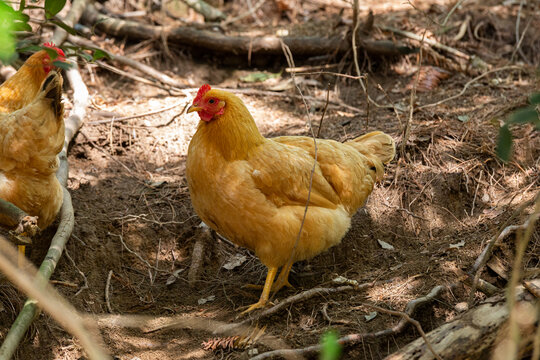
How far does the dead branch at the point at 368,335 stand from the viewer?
2.99 m

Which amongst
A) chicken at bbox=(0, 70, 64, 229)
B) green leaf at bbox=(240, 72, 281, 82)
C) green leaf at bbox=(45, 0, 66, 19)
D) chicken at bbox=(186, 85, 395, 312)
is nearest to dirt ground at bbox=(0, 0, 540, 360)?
green leaf at bbox=(240, 72, 281, 82)

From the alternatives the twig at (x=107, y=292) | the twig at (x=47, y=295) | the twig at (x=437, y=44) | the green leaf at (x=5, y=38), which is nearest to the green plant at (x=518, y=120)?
the twig at (x=47, y=295)

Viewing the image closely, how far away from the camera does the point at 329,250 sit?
4.67 meters

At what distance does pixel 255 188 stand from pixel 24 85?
249cm

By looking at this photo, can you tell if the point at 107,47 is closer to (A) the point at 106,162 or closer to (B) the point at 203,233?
(A) the point at 106,162

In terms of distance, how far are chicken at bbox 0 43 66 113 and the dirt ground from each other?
3.19ft

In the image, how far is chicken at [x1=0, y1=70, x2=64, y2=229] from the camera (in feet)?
11.9

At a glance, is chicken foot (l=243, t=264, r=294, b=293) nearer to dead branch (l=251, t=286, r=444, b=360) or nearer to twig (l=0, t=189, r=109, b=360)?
dead branch (l=251, t=286, r=444, b=360)

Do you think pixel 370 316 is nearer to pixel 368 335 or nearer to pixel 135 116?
pixel 368 335

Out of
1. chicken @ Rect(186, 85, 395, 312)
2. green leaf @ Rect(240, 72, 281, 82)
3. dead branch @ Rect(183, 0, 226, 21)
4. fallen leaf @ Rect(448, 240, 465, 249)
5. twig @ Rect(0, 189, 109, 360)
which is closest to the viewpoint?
twig @ Rect(0, 189, 109, 360)

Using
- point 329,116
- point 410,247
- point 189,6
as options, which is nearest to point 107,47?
point 189,6

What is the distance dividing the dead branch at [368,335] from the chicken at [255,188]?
792 millimetres

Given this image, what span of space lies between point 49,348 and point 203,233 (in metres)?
1.78

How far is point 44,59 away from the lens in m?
4.59
